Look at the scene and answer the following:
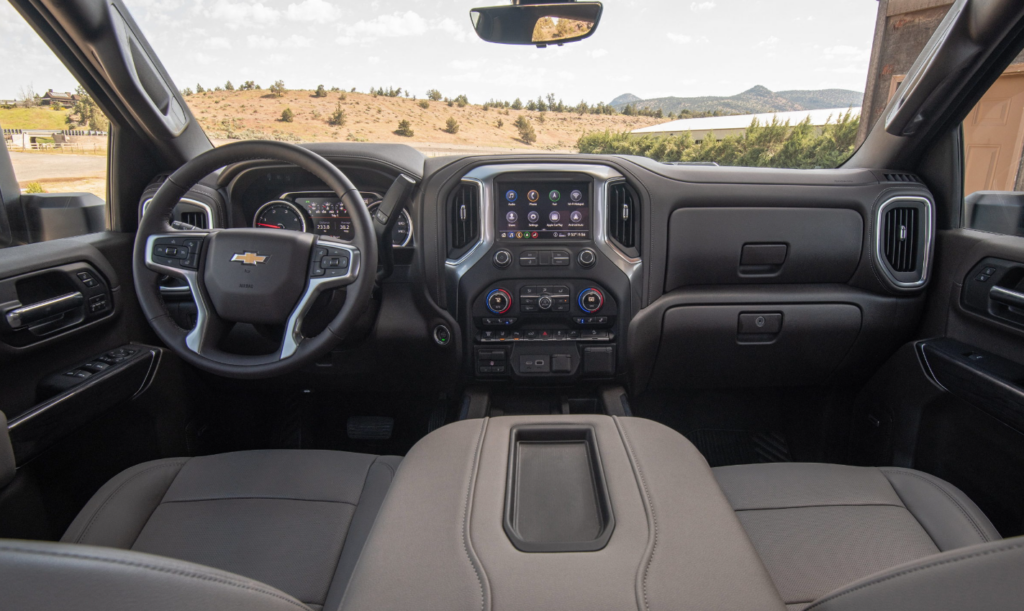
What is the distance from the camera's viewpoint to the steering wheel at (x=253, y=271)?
161 centimetres

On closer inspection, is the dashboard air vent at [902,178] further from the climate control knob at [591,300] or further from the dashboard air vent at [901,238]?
the climate control knob at [591,300]

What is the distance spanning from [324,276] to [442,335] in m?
0.73

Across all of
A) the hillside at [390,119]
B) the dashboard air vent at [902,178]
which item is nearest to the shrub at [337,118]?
the hillside at [390,119]

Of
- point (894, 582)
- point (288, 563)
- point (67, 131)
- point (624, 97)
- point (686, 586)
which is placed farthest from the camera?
point (624, 97)

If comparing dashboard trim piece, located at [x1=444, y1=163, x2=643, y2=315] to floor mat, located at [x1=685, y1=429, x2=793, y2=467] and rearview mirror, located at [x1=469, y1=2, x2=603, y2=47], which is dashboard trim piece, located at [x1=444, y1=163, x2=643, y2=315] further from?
floor mat, located at [x1=685, y1=429, x2=793, y2=467]

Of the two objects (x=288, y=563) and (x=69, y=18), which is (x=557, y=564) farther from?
(x=69, y=18)

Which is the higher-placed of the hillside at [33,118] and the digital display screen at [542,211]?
the hillside at [33,118]

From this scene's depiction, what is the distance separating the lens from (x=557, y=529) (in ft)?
3.33

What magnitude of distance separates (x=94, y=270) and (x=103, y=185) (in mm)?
498

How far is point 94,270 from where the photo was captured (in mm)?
1905

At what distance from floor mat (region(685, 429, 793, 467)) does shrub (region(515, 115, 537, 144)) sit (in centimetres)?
153

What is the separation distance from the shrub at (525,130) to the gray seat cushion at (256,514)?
1.38m

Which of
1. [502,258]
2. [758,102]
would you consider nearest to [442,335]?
[502,258]

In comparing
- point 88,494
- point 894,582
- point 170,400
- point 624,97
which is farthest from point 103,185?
point 894,582
